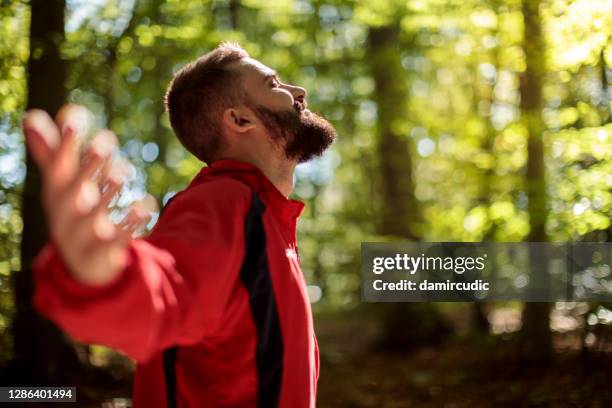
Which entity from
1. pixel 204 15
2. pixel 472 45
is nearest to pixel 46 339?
pixel 204 15

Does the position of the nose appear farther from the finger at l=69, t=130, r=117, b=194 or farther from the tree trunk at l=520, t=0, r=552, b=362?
the tree trunk at l=520, t=0, r=552, b=362

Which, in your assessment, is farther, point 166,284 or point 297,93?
point 297,93

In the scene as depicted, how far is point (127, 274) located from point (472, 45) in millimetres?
7524

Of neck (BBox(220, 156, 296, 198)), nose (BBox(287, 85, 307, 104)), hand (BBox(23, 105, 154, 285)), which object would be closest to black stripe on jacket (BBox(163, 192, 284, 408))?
neck (BBox(220, 156, 296, 198))

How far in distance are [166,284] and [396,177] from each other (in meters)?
9.14

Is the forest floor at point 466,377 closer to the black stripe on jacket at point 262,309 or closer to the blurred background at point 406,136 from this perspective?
the blurred background at point 406,136

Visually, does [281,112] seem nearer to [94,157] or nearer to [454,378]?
[94,157]

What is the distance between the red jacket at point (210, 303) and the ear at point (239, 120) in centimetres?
16

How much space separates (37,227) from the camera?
6.14 meters

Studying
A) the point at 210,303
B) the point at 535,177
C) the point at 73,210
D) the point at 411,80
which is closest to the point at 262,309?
the point at 210,303

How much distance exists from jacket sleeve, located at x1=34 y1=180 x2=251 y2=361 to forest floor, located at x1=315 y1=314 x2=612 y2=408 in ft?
18.7

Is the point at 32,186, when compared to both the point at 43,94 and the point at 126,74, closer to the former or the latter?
the point at 43,94

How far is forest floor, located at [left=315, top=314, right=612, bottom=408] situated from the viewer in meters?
6.20

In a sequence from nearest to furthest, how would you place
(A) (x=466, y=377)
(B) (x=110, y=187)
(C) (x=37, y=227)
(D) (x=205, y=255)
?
(D) (x=205, y=255), (B) (x=110, y=187), (C) (x=37, y=227), (A) (x=466, y=377)
